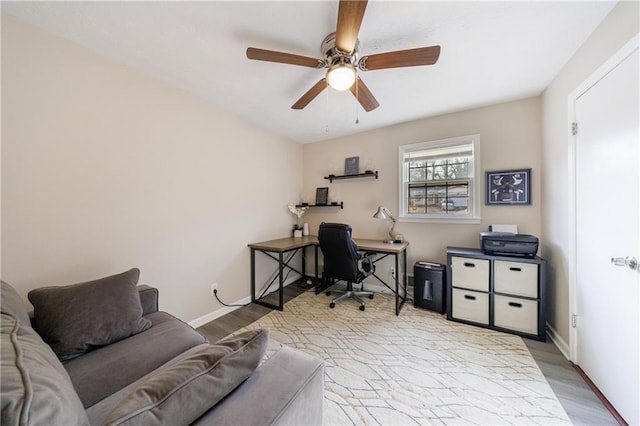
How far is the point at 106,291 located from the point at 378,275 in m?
2.94

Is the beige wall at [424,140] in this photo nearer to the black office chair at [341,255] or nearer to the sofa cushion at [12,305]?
the black office chair at [341,255]

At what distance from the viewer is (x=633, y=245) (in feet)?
4.12

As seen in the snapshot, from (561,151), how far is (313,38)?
2.28 m

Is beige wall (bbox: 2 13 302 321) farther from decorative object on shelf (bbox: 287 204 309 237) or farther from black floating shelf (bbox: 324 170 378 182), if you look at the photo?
black floating shelf (bbox: 324 170 378 182)

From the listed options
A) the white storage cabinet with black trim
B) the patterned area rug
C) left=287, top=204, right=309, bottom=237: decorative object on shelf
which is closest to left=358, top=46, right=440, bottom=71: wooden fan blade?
the white storage cabinet with black trim

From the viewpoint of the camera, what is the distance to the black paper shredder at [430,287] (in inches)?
102

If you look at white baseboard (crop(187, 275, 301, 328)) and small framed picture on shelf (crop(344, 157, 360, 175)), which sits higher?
small framed picture on shelf (crop(344, 157, 360, 175))

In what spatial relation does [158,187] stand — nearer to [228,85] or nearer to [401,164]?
[228,85]

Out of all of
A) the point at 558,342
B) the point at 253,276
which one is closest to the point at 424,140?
the point at 558,342

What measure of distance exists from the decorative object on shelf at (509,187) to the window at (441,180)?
0.45 feet

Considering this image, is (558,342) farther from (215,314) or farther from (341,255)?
(215,314)

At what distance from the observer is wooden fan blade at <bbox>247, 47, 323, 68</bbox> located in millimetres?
1425

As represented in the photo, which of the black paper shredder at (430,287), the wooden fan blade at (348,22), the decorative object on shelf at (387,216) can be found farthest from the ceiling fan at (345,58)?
the black paper shredder at (430,287)

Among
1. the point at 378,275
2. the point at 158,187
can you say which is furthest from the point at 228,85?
the point at 378,275
